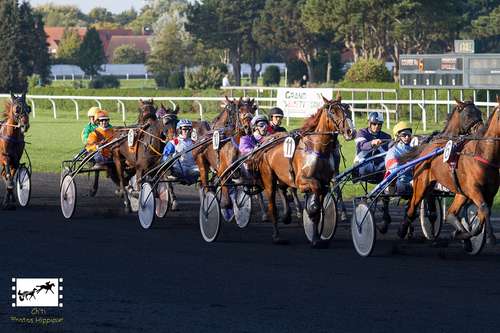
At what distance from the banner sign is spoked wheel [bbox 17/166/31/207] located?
38.6ft

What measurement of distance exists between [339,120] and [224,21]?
49.4 m

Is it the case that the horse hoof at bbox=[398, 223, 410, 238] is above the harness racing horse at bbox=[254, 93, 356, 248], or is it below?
below

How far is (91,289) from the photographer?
18.2 ft

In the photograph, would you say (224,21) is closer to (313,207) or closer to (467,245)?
(313,207)

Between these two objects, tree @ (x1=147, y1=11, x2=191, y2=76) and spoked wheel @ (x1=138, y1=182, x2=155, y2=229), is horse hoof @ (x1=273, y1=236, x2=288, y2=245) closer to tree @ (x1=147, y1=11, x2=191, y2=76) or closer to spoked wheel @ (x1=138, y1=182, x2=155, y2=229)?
spoked wheel @ (x1=138, y1=182, x2=155, y2=229)

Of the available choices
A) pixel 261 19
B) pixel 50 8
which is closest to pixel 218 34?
pixel 261 19

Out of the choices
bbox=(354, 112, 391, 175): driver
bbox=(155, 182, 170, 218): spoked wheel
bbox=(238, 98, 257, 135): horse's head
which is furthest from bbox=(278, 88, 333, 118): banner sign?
bbox=(354, 112, 391, 175): driver

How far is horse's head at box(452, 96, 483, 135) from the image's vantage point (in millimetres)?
7027

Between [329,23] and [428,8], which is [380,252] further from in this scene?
[329,23]

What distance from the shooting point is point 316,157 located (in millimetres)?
7098

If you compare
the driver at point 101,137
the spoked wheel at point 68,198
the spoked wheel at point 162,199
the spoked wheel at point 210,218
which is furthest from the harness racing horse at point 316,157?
the driver at point 101,137

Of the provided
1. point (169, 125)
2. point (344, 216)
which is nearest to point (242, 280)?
point (344, 216)

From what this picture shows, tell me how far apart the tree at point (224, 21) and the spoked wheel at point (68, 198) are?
45.8 m

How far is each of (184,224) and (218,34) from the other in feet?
157
